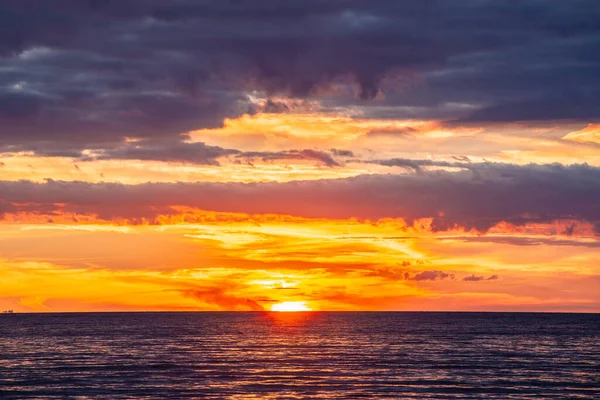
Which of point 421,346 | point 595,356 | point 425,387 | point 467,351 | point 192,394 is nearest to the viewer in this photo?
point 192,394

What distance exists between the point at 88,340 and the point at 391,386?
94340mm

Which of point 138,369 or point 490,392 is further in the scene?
point 138,369

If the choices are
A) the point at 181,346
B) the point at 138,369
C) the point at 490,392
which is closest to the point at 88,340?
the point at 181,346

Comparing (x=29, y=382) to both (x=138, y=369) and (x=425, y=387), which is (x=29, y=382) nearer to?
(x=138, y=369)

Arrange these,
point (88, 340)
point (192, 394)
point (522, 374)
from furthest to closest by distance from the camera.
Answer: point (88, 340) < point (522, 374) < point (192, 394)

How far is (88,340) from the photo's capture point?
16075 centimetres

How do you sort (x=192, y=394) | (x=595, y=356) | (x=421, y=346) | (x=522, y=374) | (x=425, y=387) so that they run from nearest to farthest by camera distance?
(x=192, y=394)
(x=425, y=387)
(x=522, y=374)
(x=595, y=356)
(x=421, y=346)

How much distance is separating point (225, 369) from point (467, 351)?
48.1 metres

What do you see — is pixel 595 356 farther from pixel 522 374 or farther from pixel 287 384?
pixel 287 384

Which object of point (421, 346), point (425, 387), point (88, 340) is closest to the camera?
point (425, 387)

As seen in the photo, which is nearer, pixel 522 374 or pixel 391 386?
pixel 391 386

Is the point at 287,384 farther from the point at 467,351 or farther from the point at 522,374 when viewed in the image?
the point at 467,351

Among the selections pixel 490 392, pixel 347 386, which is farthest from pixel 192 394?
pixel 490 392

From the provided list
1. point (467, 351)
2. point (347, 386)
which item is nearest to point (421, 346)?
point (467, 351)
